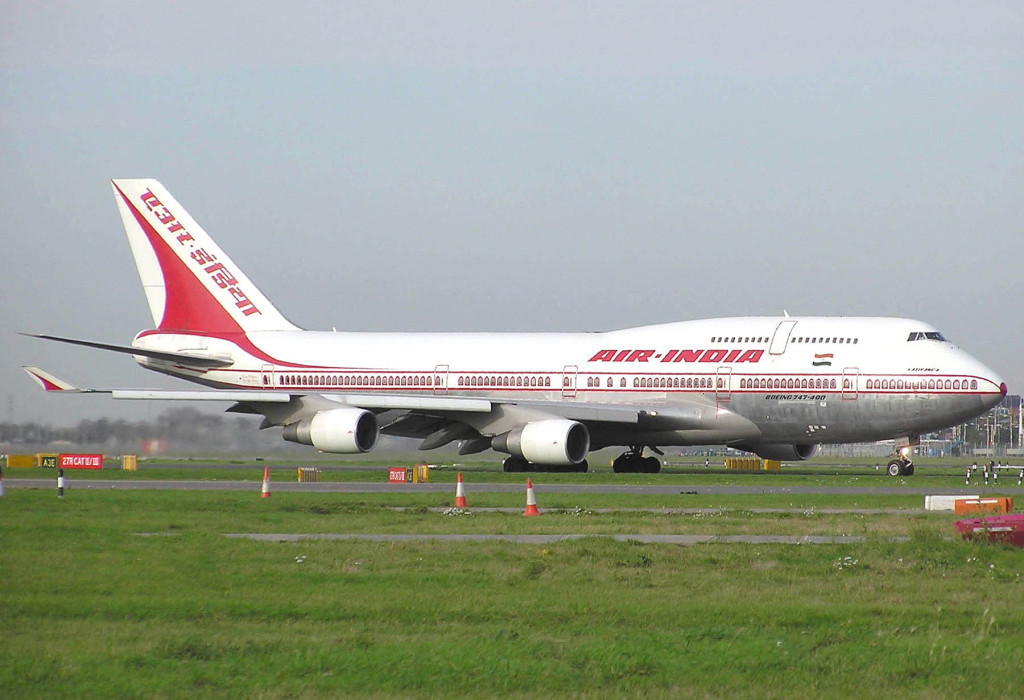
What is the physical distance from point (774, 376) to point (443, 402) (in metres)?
9.59

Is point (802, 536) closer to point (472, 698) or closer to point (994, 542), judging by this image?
point (994, 542)

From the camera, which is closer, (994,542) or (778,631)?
(778,631)

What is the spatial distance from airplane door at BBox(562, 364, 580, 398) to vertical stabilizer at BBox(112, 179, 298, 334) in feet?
35.8

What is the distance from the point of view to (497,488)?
31812 mm

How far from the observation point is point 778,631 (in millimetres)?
11445

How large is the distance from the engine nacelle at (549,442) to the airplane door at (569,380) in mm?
2690

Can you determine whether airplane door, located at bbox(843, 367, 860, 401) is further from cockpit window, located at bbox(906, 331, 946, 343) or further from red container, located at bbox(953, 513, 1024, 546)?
red container, located at bbox(953, 513, 1024, 546)

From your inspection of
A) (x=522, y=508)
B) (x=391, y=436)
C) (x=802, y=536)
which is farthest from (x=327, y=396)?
(x=802, y=536)

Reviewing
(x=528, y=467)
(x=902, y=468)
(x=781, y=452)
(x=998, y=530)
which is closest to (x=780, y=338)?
(x=902, y=468)

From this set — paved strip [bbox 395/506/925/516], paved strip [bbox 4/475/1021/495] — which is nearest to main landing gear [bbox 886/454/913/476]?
paved strip [bbox 4/475/1021/495]

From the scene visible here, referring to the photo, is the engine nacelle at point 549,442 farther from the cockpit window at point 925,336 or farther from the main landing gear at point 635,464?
the cockpit window at point 925,336

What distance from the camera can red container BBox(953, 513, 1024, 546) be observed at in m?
17.3

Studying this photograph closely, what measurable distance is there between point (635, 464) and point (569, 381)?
11.7 ft

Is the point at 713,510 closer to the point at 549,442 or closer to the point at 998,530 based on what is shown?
the point at 998,530
